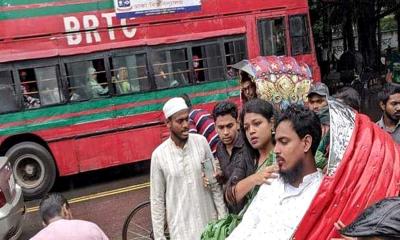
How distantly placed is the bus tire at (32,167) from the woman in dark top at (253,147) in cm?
582

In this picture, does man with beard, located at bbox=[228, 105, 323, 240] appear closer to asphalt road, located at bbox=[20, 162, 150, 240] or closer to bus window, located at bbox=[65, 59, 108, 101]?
asphalt road, located at bbox=[20, 162, 150, 240]

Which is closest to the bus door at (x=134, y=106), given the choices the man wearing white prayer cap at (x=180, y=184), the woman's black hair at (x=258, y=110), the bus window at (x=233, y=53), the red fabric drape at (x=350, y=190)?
the bus window at (x=233, y=53)

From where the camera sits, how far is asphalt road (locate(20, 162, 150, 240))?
6824 millimetres

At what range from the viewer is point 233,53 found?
9344mm

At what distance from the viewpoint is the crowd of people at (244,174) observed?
247 centimetres

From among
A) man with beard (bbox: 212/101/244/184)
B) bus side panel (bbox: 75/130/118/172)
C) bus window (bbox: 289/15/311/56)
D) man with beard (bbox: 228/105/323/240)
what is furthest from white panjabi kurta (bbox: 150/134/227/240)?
bus window (bbox: 289/15/311/56)

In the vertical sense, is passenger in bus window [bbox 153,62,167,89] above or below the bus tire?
above

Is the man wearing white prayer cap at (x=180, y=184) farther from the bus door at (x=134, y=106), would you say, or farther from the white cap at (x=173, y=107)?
the bus door at (x=134, y=106)

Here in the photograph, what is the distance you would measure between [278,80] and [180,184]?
4.79 feet

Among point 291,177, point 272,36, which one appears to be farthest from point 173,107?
point 272,36

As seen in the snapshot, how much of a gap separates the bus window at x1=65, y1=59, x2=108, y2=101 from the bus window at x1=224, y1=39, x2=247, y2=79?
7.29ft

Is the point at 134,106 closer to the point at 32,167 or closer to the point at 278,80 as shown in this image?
the point at 32,167

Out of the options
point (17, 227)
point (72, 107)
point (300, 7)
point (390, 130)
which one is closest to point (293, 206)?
point (390, 130)

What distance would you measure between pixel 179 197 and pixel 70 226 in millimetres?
874
